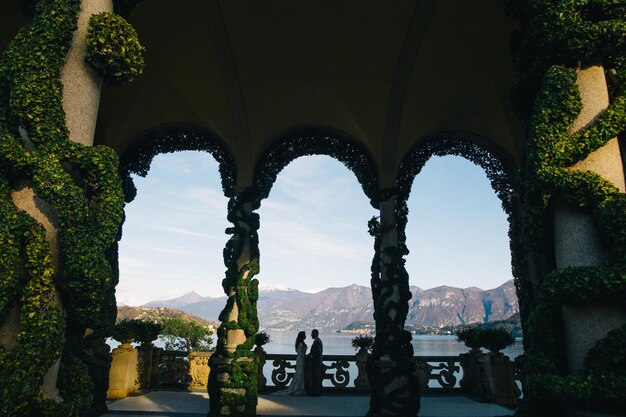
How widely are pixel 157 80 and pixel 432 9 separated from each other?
669cm

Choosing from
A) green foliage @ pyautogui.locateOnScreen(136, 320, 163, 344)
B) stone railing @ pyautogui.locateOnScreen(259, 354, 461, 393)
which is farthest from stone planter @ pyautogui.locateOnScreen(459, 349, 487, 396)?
green foliage @ pyautogui.locateOnScreen(136, 320, 163, 344)

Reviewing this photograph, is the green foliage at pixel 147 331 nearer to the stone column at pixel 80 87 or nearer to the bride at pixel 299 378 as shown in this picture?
the bride at pixel 299 378

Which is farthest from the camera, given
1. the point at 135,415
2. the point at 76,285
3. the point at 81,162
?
the point at 135,415

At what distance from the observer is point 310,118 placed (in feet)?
36.2

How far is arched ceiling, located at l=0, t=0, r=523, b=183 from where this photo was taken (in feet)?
29.8

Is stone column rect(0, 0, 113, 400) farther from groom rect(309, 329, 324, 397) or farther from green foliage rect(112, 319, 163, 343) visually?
groom rect(309, 329, 324, 397)

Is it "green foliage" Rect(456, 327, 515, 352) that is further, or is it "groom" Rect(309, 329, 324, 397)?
"groom" Rect(309, 329, 324, 397)

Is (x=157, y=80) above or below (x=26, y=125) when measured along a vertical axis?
above

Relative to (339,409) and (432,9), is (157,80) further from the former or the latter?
(339,409)

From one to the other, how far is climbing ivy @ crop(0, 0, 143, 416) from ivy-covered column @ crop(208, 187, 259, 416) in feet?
16.4

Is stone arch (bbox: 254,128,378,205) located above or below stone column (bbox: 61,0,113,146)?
above

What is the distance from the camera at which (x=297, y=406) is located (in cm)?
941

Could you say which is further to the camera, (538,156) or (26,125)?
(538,156)

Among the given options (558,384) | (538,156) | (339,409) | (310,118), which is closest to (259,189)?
(310,118)
